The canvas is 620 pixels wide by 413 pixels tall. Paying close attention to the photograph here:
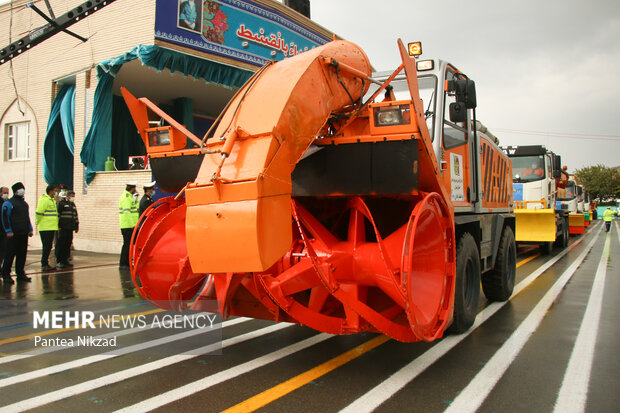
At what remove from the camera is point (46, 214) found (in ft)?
34.6

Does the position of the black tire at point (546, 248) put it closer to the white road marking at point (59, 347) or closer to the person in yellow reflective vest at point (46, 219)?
the white road marking at point (59, 347)

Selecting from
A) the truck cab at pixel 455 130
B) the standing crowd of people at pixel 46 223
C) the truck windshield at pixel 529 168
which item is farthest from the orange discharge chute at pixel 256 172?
the truck windshield at pixel 529 168

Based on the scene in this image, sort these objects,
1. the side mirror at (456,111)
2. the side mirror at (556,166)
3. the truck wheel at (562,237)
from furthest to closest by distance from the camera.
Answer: the truck wheel at (562,237), the side mirror at (556,166), the side mirror at (456,111)

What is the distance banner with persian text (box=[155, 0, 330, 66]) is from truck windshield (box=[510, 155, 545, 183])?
884 cm

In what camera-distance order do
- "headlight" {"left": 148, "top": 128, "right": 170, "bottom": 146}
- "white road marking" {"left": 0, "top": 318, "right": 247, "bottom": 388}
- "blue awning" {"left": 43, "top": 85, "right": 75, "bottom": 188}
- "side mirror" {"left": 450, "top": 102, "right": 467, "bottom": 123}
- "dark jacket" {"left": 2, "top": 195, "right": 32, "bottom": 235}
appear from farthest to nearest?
"blue awning" {"left": 43, "top": 85, "right": 75, "bottom": 188} → "dark jacket" {"left": 2, "top": 195, "right": 32, "bottom": 235} → "side mirror" {"left": 450, "top": 102, "right": 467, "bottom": 123} → "headlight" {"left": 148, "top": 128, "right": 170, "bottom": 146} → "white road marking" {"left": 0, "top": 318, "right": 247, "bottom": 388}

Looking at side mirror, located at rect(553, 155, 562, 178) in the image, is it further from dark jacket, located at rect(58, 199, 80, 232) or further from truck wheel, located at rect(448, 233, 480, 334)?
dark jacket, located at rect(58, 199, 80, 232)

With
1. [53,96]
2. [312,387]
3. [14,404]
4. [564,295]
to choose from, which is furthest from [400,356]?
[53,96]

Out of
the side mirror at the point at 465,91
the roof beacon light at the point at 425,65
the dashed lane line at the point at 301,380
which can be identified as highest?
the roof beacon light at the point at 425,65

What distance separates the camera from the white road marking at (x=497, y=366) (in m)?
3.55

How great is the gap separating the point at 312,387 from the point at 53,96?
16.5m

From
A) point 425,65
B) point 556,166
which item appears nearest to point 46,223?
point 425,65

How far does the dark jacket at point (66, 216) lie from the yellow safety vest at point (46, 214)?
0.49 meters

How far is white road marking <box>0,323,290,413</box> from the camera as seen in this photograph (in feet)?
11.5

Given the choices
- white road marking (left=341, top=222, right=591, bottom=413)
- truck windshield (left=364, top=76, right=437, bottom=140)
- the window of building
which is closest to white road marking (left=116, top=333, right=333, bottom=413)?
white road marking (left=341, top=222, right=591, bottom=413)
